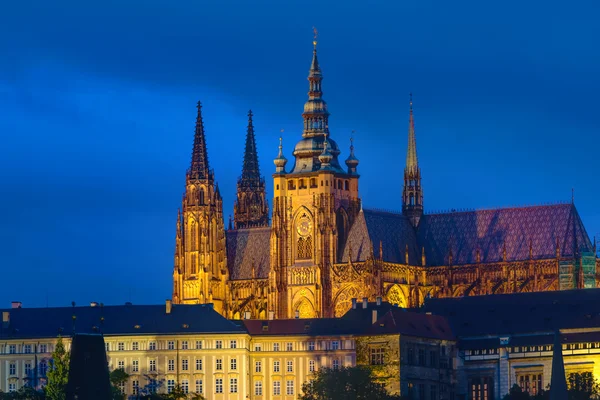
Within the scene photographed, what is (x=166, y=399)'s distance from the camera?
199750 mm

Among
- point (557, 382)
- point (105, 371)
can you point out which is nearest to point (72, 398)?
point (105, 371)

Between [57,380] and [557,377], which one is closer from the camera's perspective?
[557,377]

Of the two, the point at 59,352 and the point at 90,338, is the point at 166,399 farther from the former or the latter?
the point at 90,338

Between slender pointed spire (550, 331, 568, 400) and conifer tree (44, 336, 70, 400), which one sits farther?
conifer tree (44, 336, 70, 400)

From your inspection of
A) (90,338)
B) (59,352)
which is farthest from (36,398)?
(90,338)

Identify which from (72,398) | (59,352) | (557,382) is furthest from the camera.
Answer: (59,352)

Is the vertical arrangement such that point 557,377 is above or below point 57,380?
below

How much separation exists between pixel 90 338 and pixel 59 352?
128 feet

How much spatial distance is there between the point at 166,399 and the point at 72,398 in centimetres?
4214

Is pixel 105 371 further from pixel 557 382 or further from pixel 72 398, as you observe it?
pixel 557 382

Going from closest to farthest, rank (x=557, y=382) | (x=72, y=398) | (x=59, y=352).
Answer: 1. (x=72, y=398)
2. (x=557, y=382)
3. (x=59, y=352)

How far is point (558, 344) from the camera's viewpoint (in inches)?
7190

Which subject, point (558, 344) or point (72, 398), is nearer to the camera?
point (72, 398)

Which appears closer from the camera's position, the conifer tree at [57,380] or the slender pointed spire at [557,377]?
the slender pointed spire at [557,377]
